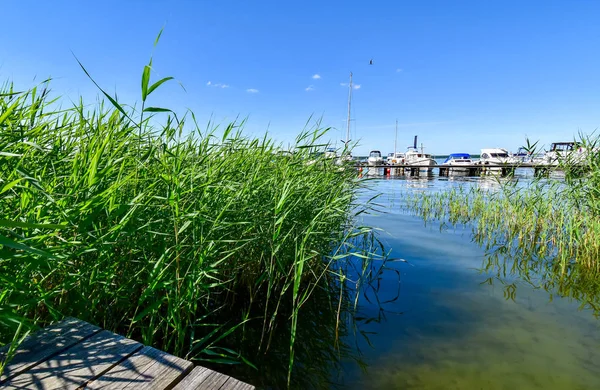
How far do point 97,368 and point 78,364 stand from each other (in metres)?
0.10

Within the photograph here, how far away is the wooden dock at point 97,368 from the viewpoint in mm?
1430

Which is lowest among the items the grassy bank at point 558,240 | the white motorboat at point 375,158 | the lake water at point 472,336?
the lake water at point 472,336

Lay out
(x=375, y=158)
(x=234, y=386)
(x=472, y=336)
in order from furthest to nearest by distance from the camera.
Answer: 1. (x=375, y=158)
2. (x=472, y=336)
3. (x=234, y=386)

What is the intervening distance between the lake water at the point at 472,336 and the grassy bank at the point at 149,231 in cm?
62

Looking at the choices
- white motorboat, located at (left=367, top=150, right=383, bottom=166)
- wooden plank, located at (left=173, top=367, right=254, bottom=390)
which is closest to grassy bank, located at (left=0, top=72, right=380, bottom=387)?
wooden plank, located at (left=173, top=367, right=254, bottom=390)

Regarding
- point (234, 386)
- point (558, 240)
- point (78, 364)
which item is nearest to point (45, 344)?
point (78, 364)

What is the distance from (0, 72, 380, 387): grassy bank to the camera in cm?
203

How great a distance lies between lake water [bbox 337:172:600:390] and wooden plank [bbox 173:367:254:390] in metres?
1.70

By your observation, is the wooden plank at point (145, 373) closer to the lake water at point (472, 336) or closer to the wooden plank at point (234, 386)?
the wooden plank at point (234, 386)

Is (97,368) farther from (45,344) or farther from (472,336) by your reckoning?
(472,336)

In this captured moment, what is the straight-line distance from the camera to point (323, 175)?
479 centimetres

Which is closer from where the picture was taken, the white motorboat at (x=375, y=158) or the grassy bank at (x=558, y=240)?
the grassy bank at (x=558, y=240)

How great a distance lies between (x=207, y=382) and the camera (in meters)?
1.50

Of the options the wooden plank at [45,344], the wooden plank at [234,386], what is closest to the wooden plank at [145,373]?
the wooden plank at [234,386]
